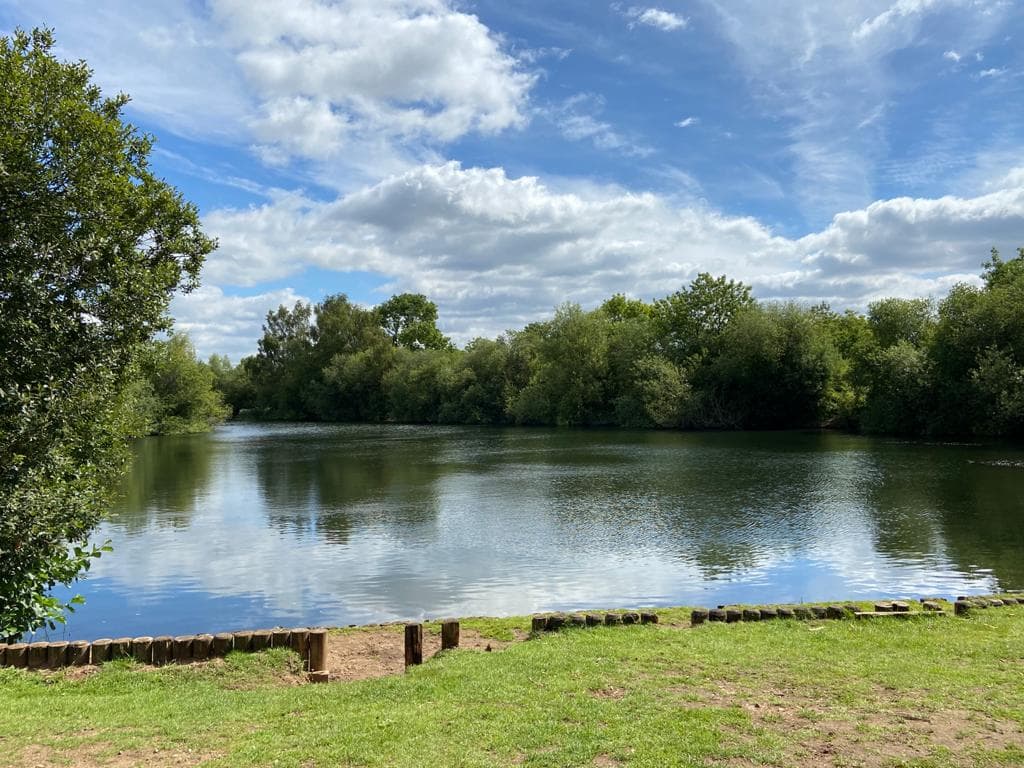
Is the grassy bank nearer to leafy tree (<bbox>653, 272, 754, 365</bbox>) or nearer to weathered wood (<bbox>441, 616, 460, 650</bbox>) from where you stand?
weathered wood (<bbox>441, 616, 460, 650</bbox>)

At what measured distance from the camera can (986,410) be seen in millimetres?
46594

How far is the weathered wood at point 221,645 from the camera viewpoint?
931 cm

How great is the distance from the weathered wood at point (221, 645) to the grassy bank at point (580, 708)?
18 cm

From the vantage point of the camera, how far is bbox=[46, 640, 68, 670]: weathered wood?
8766 millimetres

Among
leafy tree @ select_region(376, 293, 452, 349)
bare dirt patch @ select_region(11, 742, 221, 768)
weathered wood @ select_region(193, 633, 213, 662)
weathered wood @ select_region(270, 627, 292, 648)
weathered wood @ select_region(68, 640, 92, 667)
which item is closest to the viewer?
bare dirt patch @ select_region(11, 742, 221, 768)

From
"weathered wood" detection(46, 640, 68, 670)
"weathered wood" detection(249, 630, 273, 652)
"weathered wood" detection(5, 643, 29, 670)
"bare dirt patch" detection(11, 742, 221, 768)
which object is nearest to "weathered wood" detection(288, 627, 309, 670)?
"weathered wood" detection(249, 630, 273, 652)

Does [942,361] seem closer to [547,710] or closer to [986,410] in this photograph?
[986,410]

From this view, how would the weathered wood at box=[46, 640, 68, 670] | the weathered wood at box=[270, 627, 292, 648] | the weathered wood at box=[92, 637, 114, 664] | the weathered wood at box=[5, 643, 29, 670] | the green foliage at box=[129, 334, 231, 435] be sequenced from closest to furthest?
the weathered wood at box=[5, 643, 29, 670]
the weathered wood at box=[46, 640, 68, 670]
the weathered wood at box=[92, 637, 114, 664]
the weathered wood at box=[270, 627, 292, 648]
the green foliage at box=[129, 334, 231, 435]

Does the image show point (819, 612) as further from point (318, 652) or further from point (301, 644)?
point (301, 644)

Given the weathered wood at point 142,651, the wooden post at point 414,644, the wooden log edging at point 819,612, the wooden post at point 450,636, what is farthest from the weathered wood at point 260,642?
the wooden log edging at point 819,612

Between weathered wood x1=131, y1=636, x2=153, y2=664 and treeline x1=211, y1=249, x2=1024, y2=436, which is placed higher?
treeline x1=211, y1=249, x2=1024, y2=436

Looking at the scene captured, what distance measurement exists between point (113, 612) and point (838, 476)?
28037 mm

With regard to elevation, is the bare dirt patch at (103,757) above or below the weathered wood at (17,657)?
above

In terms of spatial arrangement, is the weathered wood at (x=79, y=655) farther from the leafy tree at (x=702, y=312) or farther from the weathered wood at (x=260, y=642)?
the leafy tree at (x=702, y=312)
